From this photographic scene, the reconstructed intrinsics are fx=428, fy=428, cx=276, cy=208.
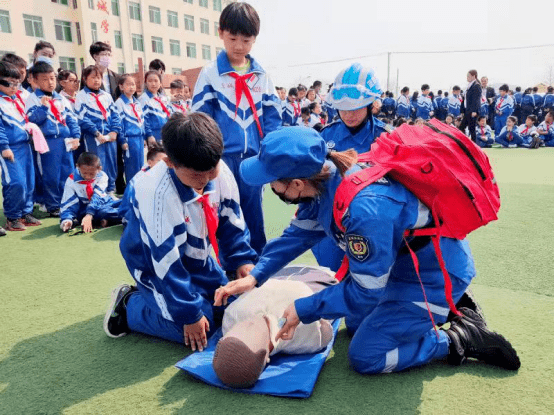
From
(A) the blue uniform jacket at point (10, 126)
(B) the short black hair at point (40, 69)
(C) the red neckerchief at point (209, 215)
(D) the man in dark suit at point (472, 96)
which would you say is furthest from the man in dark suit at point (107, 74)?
(D) the man in dark suit at point (472, 96)

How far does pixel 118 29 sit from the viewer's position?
27641 millimetres

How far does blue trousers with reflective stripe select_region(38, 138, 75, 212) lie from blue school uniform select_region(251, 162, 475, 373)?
13.0 ft

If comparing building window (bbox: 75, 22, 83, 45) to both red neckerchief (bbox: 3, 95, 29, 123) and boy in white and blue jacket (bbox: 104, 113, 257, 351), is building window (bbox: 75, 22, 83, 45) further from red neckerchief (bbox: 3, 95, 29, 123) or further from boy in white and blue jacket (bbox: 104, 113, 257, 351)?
boy in white and blue jacket (bbox: 104, 113, 257, 351)

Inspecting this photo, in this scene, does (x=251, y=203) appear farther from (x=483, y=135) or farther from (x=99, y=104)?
(x=483, y=135)

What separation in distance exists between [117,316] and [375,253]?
151cm

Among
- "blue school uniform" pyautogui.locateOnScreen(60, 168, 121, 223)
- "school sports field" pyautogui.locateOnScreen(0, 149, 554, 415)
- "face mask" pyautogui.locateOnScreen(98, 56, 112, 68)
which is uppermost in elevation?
"face mask" pyautogui.locateOnScreen(98, 56, 112, 68)

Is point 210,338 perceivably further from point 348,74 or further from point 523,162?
A: point 523,162

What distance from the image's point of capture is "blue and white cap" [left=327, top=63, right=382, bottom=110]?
103 inches

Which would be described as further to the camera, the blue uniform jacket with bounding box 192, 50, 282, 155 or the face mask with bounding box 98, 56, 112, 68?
the face mask with bounding box 98, 56, 112, 68

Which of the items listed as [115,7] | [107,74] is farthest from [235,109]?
[115,7]

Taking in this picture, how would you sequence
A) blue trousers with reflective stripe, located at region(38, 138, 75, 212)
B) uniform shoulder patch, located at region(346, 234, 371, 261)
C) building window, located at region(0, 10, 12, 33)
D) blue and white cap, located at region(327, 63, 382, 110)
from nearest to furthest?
uniform shoulder patch, located at region(346, 234, 371, 261) → blue and white cap, located at region(327, 63, 382, 110) → blue trousers with reflective stripe, located at region(38, 138, 75, 212) → building window, located at region(0, 10, 12, 33)

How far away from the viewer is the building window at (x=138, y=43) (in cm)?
2899

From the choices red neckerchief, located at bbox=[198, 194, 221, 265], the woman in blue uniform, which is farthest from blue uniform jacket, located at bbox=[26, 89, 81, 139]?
the woman in blue uniform

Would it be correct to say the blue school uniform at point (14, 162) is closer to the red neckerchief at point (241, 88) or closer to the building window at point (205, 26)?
the red neckerchief at point (241, 88)
